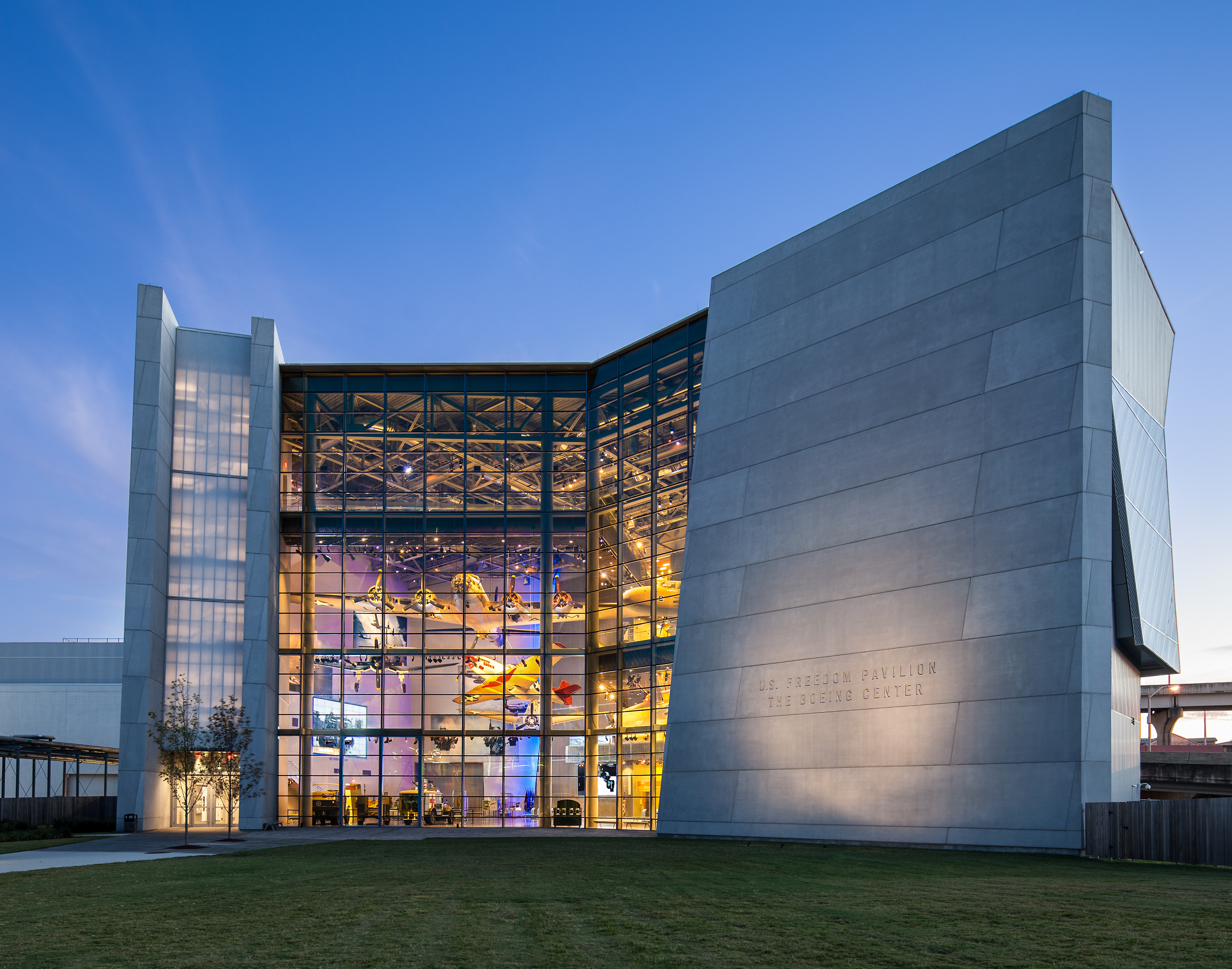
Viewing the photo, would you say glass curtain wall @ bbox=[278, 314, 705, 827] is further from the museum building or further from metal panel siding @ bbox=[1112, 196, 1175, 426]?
metal panel siding @ bbox=[1112, 196, 1175, 426]

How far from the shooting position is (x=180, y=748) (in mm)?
30594

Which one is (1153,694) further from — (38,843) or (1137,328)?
(38,843)

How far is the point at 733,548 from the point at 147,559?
2248cm

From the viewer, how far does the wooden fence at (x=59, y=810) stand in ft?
120

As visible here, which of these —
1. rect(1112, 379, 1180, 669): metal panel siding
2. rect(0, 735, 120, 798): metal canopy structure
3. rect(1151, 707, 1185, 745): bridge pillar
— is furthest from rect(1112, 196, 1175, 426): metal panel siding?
rect(1151, 707, 1185, 745): bridge pillar

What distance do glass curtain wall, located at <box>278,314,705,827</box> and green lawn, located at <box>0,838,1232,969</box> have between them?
21.3 metres

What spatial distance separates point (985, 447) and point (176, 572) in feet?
101

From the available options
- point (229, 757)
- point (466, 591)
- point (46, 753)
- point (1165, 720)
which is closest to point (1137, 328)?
point (466, 591)

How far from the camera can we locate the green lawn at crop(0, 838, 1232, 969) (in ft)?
28.2

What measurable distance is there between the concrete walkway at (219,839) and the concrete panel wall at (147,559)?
203 cm

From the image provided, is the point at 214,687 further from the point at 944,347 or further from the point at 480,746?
the point at 944,347

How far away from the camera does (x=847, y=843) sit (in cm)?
2555

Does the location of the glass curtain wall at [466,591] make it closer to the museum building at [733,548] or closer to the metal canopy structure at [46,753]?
the museum building at [733,548]

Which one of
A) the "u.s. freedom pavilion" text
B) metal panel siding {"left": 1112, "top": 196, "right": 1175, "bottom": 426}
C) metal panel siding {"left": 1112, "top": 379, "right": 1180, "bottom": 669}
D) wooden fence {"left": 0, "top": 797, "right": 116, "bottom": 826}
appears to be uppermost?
metal panel siding {"left": 1112, "top": 196, "right": 1175, "bottom": 426}
